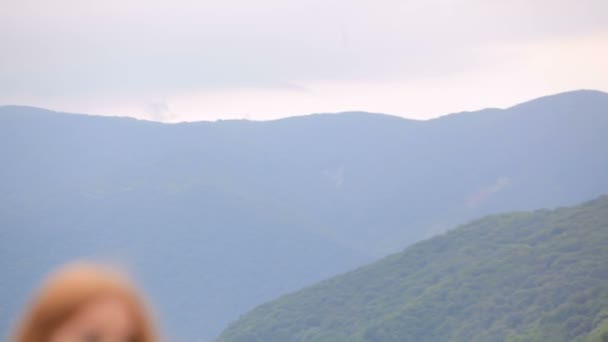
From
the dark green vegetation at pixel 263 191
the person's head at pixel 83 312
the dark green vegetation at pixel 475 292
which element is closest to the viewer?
the person's head at pixel 83 312

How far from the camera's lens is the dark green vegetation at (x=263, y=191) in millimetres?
140375

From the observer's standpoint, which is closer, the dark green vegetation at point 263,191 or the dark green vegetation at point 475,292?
the dark green vegetation at point 475,292

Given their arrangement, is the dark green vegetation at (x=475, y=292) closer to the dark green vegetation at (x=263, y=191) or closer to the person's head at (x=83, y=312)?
the person's head at (x=83, y=312)

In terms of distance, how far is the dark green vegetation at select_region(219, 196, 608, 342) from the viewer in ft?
147

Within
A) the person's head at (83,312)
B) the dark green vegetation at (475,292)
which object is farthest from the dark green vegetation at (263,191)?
the person's head at (83,312)

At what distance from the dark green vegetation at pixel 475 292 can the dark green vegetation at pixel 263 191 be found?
6284 cm

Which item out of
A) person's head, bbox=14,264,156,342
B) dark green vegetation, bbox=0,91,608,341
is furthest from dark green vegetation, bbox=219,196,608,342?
dark green vegetation, bbox=0,91,608,341

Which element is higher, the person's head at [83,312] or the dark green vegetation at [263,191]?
the dark green vegetation at [263,191]

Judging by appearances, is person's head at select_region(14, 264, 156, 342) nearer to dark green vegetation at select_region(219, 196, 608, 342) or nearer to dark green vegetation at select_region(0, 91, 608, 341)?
dark green vegetation at select_region(219, 196, 608, 342)

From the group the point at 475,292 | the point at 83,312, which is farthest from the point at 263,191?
the point at 83,312

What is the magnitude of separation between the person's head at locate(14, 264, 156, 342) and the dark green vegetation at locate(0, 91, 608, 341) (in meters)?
121

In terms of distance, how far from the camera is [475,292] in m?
52.7

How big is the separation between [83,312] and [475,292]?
52.5 m

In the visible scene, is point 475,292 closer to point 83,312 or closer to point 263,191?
point 83,312
